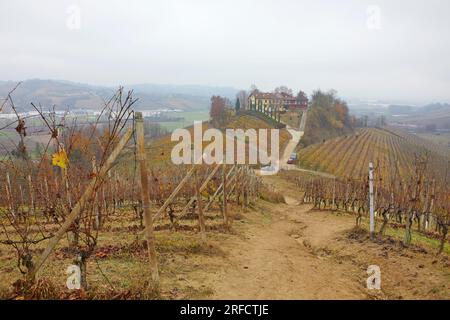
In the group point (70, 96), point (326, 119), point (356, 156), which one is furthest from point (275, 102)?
point (70, 96)

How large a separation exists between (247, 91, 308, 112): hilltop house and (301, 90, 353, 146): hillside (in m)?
6.79

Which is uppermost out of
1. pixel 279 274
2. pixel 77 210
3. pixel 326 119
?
pixel 326 119

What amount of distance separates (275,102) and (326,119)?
14.6 meters

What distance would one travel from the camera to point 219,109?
72.0m

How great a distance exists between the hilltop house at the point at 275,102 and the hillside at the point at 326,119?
6.79 metres

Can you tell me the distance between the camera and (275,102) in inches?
3511

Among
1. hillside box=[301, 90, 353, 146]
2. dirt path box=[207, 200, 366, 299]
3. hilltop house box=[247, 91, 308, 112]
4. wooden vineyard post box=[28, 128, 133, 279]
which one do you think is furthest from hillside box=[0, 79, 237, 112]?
hillside box=[301, 90, 353, 146]

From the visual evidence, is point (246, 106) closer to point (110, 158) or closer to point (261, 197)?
point (261, 197)

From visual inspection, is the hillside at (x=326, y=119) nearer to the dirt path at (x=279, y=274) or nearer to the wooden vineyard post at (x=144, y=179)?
the dirt path at (x=279, y=274)

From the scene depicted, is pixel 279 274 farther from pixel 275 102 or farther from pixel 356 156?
pixel 275 102
